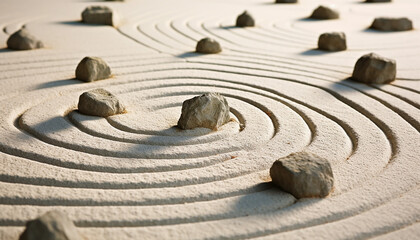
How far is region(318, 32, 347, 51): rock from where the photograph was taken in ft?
23.6

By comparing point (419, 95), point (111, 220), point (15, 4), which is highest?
point (15, 4)

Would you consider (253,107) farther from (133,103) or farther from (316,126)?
(133,103)

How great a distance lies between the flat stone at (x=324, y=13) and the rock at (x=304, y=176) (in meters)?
7.53

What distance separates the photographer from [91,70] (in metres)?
5.38

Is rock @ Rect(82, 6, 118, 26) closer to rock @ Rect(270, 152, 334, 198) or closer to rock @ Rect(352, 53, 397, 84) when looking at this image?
rock @ Rect(352, 53, 397, 84)

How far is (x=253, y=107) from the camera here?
4.76 meters

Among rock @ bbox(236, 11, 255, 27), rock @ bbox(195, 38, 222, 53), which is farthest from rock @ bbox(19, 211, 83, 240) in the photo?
rock @ bbox(236, 11, 255, 27)

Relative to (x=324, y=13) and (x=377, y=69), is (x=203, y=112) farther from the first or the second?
(x=324, y=13)

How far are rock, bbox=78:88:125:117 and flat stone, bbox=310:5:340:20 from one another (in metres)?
6.91

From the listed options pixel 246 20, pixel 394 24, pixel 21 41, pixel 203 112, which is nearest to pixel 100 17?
pixel 21 41

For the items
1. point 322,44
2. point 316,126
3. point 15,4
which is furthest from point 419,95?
point 15,4

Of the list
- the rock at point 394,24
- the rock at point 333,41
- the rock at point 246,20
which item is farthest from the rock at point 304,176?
the rock at point 394,24

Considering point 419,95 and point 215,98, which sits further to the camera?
point 419,95

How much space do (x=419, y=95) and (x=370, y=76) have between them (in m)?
0.62
